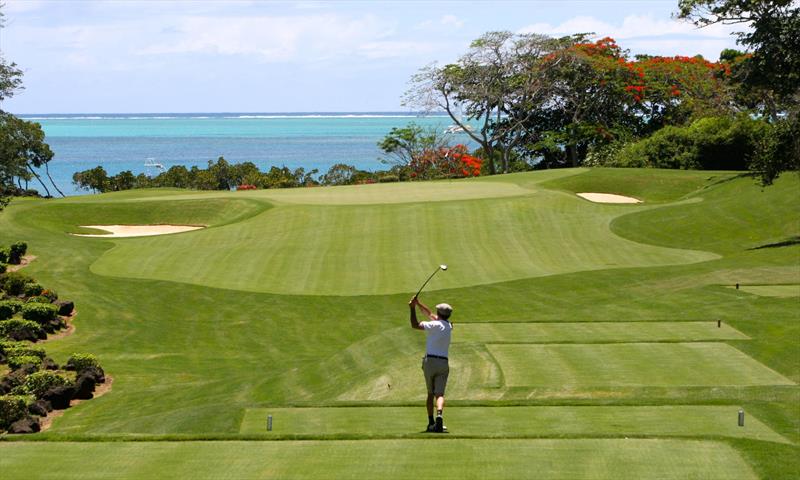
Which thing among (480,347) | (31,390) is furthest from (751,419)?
(31,390)

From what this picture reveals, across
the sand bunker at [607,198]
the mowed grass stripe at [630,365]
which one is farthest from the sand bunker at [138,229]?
the mowed grass stripe at [630,365]

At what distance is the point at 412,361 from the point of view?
69.6 ft

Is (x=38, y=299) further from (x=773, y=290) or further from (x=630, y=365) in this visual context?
(x=773, y=290)

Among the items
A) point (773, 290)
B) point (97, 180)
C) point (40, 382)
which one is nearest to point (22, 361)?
point (40, 382)

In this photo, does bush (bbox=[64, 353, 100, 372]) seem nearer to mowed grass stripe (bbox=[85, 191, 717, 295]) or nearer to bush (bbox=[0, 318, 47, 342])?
bush (bbox=[0, 318, 47, 342])

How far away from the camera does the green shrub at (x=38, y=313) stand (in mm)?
28797

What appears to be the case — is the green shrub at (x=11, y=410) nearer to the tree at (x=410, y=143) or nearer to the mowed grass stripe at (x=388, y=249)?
the mowed grass stripe at (x=388, y=249)

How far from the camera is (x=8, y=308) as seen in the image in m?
29.0

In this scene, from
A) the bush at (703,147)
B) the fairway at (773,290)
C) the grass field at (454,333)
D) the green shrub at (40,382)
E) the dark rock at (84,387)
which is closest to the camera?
the grass field at (454,333)

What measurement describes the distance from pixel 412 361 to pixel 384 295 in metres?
12.6

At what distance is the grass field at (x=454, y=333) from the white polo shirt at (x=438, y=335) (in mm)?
1370

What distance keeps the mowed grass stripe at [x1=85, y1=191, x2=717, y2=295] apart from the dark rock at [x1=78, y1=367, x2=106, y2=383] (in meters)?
11.2

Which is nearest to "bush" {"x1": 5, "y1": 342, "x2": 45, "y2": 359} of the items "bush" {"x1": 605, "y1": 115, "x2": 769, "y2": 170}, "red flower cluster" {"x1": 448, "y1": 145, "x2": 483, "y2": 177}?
"bush" {"x1": 605, "y1": 115, "x2": 769, "y2": 170}

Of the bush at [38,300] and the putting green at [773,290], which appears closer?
the bush at [38,300]
